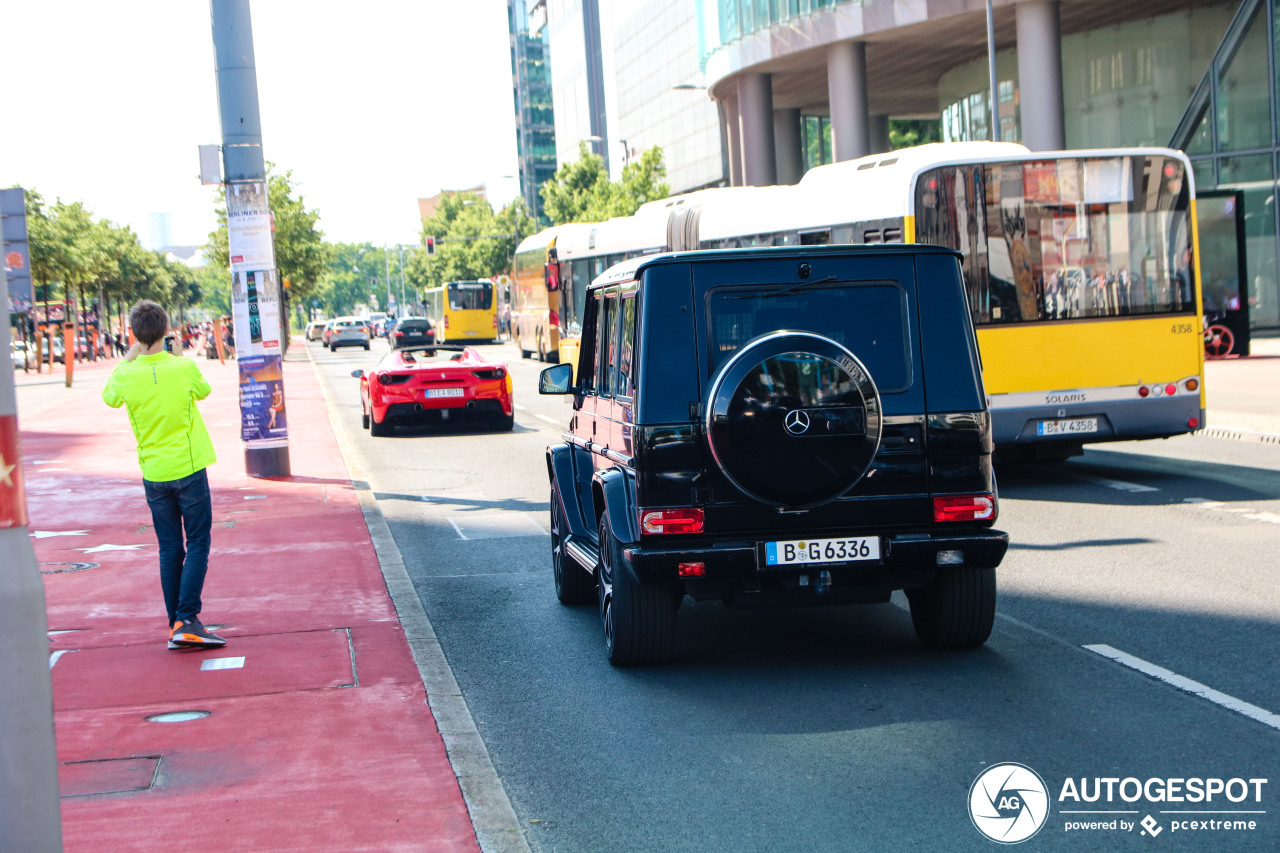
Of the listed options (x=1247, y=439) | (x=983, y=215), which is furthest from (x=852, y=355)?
(x=1247, y=439)

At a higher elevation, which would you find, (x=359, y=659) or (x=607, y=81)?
(x=607, y=81)

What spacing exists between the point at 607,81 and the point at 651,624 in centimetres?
8726

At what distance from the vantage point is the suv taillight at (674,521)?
621 cm

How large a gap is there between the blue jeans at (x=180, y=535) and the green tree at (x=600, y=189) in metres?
56.5

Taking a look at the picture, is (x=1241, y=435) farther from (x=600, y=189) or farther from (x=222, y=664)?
(x=600, y=189)

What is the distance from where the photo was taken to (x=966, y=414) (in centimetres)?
638

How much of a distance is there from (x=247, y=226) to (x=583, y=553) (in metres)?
8.97

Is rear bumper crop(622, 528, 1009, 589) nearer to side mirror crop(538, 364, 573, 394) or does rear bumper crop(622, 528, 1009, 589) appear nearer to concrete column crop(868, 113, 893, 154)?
side mirror crop(538, 364, 573, 394)

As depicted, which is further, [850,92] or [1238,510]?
[850,92]

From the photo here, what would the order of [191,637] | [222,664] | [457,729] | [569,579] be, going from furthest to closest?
[569,579], [191,637], [222,664], [457,729]

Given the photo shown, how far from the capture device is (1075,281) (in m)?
12.6

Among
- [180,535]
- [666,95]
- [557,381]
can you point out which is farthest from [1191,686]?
[666,95]

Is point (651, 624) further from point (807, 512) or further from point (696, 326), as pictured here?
point (696, 326)

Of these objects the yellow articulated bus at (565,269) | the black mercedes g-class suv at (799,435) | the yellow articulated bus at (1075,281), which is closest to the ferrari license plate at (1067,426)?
the yellow articulated bus at (1075,281)
